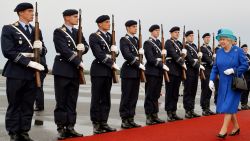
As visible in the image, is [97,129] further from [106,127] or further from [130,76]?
[130,76]

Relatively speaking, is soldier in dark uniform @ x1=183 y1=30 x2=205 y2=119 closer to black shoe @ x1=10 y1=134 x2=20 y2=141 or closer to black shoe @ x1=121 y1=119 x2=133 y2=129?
black shoe @ x1=121 y1=119 x2=133 y2=129

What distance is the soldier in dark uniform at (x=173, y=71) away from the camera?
10.0m

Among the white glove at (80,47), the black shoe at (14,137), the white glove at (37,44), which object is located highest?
the white glove at (37,44)

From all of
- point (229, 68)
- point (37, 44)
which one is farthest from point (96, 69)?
point (229, 68)

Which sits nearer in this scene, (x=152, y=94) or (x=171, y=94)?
(x=152, y=94)

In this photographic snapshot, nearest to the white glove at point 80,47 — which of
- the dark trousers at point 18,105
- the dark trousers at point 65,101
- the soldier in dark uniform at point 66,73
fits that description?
the soldier in dark uniform at point 66,73

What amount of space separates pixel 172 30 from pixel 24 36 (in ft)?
14.4

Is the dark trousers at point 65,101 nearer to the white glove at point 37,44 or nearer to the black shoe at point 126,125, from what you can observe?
the white glove at point 37,44

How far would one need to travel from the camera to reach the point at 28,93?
6840 millimetres

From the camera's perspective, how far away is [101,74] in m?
8.03

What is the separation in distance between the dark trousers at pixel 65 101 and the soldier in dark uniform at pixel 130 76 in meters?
1.54

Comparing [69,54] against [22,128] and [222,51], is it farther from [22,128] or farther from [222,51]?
[222,51]

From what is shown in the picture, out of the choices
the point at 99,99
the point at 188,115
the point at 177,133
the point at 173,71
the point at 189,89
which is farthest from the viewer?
the point at 189,89

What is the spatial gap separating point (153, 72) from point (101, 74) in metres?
1.72
